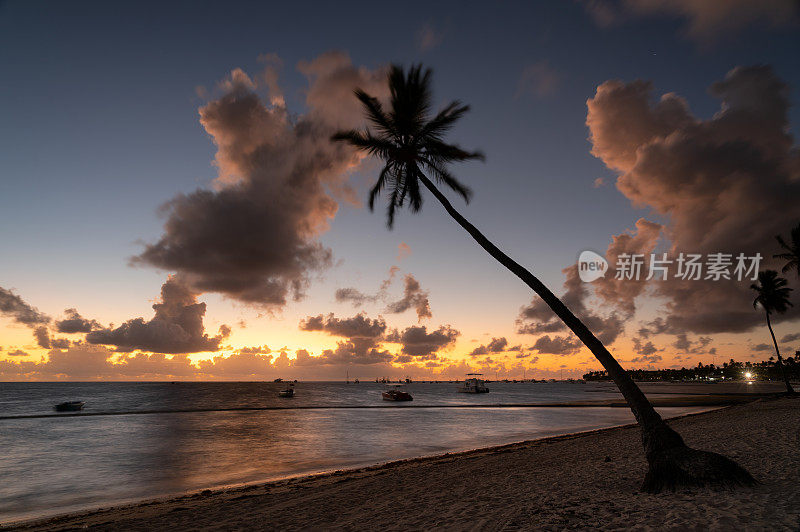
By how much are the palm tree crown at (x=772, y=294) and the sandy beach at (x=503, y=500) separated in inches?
1566

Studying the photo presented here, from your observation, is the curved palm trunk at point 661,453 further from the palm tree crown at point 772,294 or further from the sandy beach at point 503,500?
the palm tree crown at point 772,294

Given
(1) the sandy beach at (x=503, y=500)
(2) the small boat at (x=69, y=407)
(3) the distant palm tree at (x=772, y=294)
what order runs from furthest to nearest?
(2) the small boat at (x=69, y=407) < (3) the distant palm tree at (x=772, y=294) < (1) the sandy beach at (x=503, y=500)

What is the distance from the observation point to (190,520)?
32.9 feet

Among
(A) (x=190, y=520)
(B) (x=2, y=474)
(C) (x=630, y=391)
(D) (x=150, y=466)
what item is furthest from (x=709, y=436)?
(B) (x=2, y=474)

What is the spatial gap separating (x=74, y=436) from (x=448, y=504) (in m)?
36.8

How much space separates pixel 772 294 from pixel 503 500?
54.6 metres

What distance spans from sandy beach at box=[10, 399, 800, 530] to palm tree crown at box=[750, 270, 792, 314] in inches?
1566

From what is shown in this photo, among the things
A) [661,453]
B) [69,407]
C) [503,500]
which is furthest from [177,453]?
[69,407]

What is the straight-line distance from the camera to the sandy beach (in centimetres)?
718

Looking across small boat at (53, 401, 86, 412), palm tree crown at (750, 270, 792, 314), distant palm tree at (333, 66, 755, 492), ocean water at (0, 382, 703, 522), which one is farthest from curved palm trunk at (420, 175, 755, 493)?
small boat at (53, 401, 86, 412)

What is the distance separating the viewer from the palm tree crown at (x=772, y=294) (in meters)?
45.3

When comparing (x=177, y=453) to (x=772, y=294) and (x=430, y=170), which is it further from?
(x=772, y=294)

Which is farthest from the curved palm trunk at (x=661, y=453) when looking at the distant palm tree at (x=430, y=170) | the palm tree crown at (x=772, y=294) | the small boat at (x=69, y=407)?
the small boat at (x=69, y=407)

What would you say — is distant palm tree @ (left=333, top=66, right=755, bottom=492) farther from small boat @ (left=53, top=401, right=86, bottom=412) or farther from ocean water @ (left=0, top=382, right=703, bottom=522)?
small boat @ (left=53, top=401, right=86, bottom=412)
